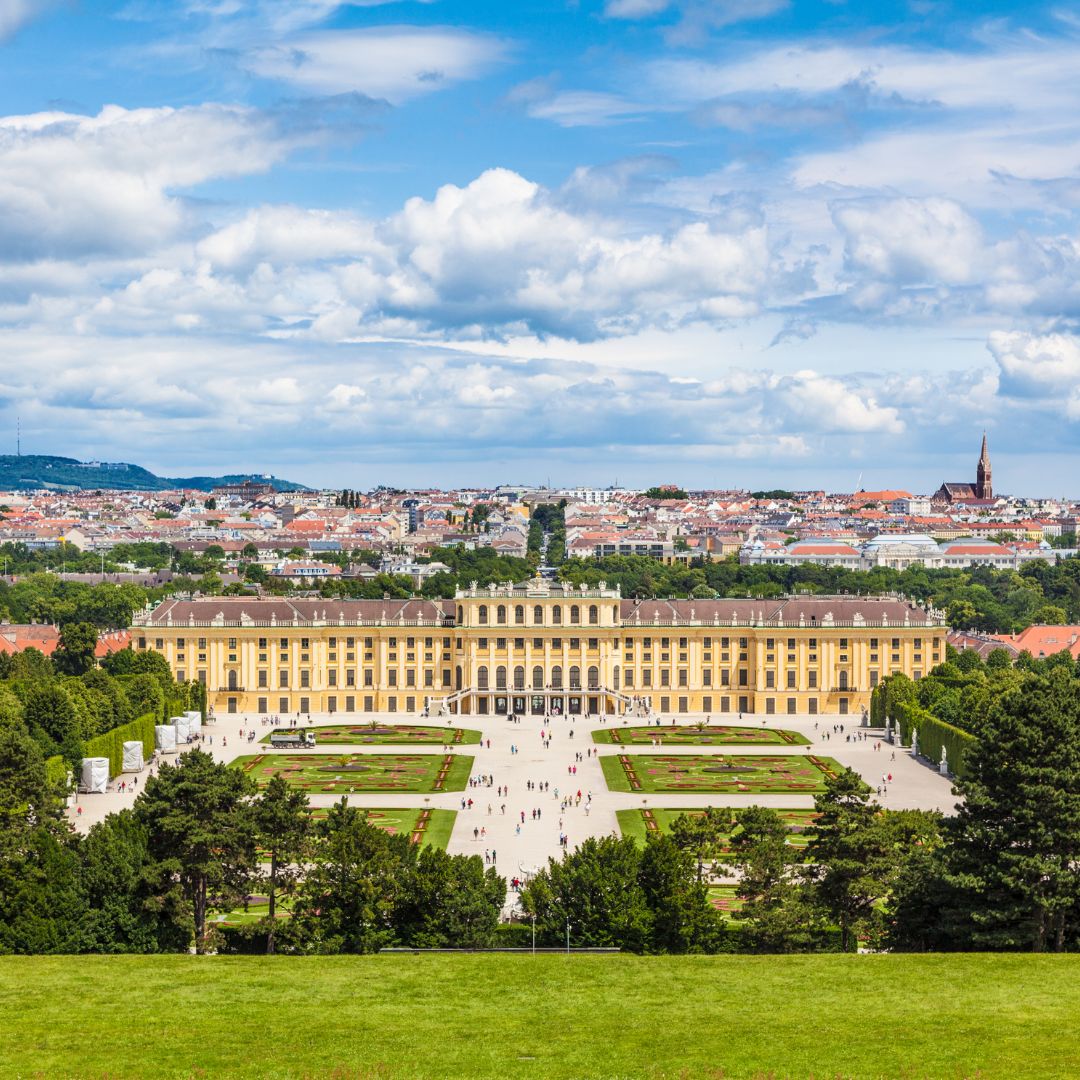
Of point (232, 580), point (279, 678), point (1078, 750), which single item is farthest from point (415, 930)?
point (232, 580)

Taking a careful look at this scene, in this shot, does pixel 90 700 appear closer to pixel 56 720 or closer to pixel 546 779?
pixel 56 720

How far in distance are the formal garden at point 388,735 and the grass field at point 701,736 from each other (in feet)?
27.9

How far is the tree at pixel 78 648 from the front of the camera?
382 ft

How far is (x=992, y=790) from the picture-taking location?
46500mm

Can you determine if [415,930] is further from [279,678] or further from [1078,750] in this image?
[279,678]

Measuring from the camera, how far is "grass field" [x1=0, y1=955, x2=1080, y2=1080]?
115 feet

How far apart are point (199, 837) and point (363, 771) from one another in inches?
1643

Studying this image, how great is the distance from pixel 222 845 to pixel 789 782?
42439mm

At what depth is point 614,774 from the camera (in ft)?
297

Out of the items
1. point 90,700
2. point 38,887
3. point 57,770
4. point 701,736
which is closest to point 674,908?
point 38,887

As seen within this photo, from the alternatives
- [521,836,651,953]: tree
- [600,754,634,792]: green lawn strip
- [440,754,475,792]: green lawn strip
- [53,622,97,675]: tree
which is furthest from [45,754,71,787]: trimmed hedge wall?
[53,622,97,675]: tree

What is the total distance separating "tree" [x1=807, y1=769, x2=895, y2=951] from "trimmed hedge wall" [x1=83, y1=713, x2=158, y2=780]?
47631 millimetres

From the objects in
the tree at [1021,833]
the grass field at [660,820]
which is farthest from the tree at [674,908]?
the grass field at [660,820]

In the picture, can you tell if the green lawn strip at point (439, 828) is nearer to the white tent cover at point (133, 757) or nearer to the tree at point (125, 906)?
the tree at point (125, 906)
